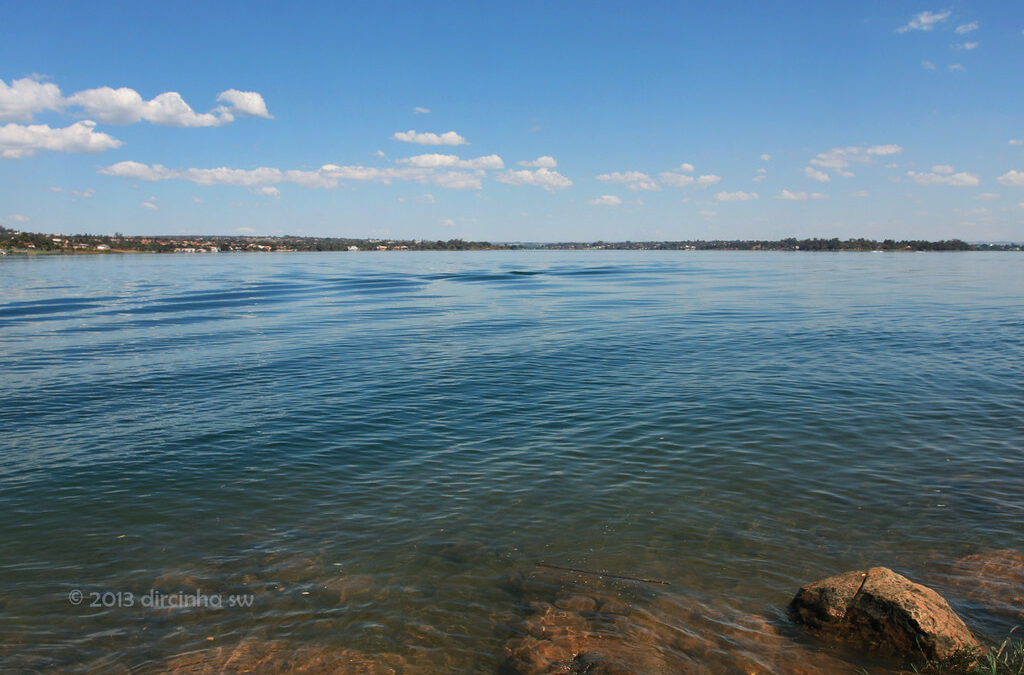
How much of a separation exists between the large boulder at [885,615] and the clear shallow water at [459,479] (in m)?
0.72

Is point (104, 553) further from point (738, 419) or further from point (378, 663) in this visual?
point (738, 419)

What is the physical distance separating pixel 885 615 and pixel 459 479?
7.99 metres

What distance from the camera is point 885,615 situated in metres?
7.24

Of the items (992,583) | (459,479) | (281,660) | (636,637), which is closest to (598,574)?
(636,637)

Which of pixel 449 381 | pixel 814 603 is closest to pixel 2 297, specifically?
pixel 449 381

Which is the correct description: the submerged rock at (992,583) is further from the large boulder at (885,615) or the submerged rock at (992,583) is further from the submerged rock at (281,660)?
the submerged rock at (281,660)

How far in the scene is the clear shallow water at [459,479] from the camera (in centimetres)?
830

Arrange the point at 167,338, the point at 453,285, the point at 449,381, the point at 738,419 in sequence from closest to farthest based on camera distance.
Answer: the point at 738,419 < the point at 449,381 < the point at 167,338 < the point at 453,285

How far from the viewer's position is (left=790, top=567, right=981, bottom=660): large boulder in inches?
275

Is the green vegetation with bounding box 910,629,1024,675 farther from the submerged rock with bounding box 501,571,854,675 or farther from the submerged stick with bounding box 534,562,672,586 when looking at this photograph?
the submerged stick with bounding box 534,562,672,586

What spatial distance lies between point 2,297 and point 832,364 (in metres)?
69.6

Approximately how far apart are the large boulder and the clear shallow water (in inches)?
28.5

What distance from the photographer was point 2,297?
53938 mm

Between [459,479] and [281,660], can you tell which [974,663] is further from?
[459,479]
